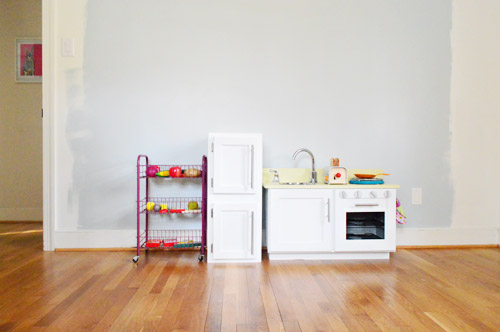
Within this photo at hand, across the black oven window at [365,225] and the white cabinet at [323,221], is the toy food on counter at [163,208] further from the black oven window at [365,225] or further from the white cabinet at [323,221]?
the black oven window at [365,225]

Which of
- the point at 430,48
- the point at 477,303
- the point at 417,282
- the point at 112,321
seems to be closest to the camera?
the point at 112,321

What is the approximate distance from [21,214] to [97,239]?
6.46 feet

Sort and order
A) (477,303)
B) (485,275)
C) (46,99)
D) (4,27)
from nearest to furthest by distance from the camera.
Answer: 1. (477,303)
2. (485,275)
3. (46,99)
4. (4,27)

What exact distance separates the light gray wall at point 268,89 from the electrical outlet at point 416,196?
0.05 meters

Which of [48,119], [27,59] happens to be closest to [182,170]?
[48,119]

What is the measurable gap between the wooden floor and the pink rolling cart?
0.11 m

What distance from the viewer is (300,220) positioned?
285cm

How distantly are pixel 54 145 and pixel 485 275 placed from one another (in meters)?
3.52

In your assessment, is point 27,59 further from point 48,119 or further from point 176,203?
point 176,203

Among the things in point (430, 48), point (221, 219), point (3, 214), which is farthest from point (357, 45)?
point (3, 214)

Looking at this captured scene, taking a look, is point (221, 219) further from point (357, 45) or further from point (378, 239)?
point (357, 45)

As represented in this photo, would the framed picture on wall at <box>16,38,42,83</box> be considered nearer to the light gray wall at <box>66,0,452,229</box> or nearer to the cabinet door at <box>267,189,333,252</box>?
the light gray wall at <box>66,0,452,229</box>

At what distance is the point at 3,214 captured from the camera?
174 inches

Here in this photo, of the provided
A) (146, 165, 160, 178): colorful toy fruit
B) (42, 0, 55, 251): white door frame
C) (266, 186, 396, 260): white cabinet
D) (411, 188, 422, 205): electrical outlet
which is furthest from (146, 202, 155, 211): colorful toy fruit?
(411, 188, 422, 205): electrical outlet
